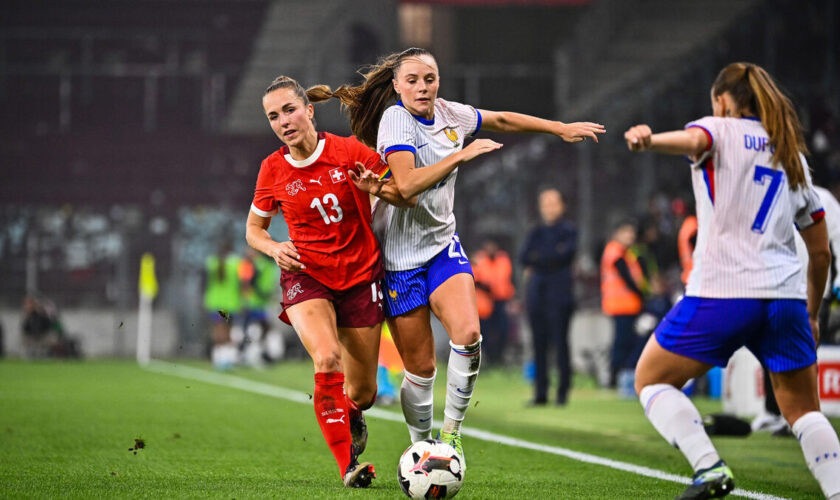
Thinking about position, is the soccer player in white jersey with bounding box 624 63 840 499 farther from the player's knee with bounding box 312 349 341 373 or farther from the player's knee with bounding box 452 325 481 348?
the player's knee with bounding box 312 349 341 373

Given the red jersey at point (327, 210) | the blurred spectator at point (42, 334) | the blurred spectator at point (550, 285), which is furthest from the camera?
the blurred spectator at point (42, 334)

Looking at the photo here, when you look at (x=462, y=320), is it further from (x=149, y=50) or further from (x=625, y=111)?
(x=149, y=50)

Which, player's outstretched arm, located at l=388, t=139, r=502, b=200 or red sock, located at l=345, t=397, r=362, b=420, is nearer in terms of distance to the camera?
player's outstretched arm, located at l=388, t=139, r=502, b=200

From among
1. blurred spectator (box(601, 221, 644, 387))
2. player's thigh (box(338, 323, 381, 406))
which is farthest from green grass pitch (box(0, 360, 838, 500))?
blurred spectator (box(601, 221, 644, 387))

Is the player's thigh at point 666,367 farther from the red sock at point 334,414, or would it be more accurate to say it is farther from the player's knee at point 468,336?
the red sock at point 334,414

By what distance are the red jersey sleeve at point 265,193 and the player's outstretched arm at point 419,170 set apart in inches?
28.0

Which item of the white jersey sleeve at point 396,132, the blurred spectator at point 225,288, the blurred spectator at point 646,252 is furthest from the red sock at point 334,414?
the blurred spectator at point 225,288

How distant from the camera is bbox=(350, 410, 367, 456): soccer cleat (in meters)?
6.40

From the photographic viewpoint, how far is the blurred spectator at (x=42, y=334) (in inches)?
928

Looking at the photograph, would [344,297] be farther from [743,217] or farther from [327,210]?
[743,217]

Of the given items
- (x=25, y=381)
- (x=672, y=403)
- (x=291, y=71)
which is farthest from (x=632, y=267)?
(x=291, y=71)

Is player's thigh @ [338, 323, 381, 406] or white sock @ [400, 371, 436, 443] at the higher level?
player's thigh @ [338, 323, 381, 406]

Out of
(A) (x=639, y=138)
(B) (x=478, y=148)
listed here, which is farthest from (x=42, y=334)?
(A) (x=639, y=138)

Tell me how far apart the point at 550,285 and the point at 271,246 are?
23.3ft
